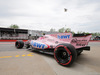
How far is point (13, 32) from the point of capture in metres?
18.4

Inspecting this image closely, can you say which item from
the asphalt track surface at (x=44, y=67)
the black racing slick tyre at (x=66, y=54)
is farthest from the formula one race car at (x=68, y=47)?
the asphalt track surface at (x=44, y=67)

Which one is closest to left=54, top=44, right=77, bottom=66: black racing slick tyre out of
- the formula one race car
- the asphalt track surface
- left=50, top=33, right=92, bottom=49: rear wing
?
the formula one race car

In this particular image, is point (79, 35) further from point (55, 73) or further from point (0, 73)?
point (0, 73)

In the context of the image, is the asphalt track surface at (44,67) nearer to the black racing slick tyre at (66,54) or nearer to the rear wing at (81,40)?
the black racing slick tyre at (66,54)

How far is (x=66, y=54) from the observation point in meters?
1.96

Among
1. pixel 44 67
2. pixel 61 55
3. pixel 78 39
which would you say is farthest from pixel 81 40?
pixel 44 67

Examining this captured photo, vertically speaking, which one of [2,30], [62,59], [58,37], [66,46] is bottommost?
[62,59]

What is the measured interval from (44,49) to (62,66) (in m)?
1.30

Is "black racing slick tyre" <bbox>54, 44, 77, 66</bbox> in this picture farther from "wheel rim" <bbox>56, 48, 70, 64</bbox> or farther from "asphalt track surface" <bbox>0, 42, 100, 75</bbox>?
"asphalt track surface" <bbox>0, 42, 100, 75</bbox>

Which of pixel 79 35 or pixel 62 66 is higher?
pixel 79 35

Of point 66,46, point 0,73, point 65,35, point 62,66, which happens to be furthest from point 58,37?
point 0,73

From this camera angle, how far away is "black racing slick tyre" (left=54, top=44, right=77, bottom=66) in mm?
1777

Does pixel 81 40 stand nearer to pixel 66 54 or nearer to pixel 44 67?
pixel 66 54

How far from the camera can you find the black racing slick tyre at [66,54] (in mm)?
1777
